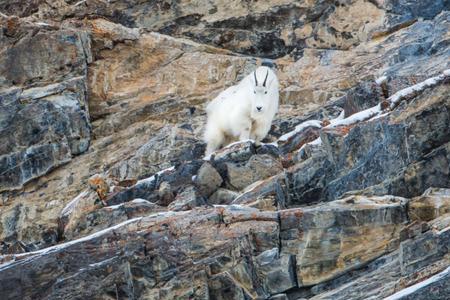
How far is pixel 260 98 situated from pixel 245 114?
0.36m

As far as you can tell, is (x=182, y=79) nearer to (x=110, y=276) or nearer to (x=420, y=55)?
(x=420, y=55)

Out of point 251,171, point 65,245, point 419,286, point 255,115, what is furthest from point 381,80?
point 65,245

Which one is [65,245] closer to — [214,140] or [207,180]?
[207,180]

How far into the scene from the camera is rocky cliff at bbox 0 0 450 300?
48.3ft

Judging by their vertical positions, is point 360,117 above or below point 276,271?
above

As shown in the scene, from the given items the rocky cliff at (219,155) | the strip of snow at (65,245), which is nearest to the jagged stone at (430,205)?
the rocky cliff at (219,155)

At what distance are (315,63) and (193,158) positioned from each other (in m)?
3.47

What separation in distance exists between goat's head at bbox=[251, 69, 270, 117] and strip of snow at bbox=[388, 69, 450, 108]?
2278 mm

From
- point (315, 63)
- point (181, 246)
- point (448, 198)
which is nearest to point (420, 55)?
point (315, 63)

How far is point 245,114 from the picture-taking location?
61.0 ft

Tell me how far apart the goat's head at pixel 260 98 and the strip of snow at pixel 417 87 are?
2278 millimetres

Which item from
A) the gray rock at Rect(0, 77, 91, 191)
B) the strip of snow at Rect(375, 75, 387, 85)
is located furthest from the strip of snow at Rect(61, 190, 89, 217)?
the strip of snow at Rect(375, 75, 387, 85)

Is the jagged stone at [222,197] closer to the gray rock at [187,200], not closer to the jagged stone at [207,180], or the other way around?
the jagged stone at [207,180]

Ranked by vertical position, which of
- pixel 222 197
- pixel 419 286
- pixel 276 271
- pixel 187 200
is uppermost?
pixel 187 200
